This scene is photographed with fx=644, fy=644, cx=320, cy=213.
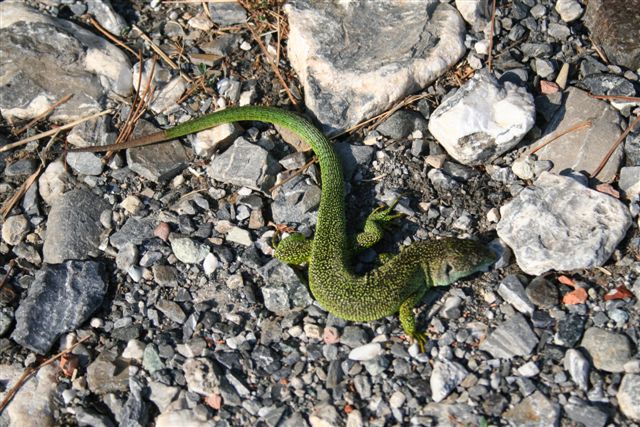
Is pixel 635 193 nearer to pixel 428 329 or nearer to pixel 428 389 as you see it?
pixel 428 329

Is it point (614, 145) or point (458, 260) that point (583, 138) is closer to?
point (614, 145)

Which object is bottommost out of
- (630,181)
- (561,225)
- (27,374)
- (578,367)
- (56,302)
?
(27,374)

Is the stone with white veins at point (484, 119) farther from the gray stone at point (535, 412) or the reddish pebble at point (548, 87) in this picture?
the gray stone at point (535, 412)

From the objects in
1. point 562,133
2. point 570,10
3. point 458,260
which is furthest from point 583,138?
point 458,260

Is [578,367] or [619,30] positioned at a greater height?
[619,30]

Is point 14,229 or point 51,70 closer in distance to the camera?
point 14,229

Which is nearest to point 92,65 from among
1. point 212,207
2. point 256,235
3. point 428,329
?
point 212,207

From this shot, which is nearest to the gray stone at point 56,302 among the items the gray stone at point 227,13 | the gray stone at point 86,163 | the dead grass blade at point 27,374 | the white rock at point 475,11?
the dead grass blade at point 27,374
